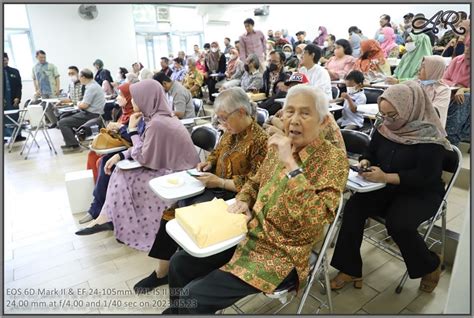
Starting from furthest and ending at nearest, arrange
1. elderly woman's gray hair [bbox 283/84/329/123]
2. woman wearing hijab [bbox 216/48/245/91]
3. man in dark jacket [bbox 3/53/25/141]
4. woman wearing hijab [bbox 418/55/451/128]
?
woman wearing hijab [bbox 216/48/245/91], man in dark jacket [bbox 3/53/25/141], woman wearing hijab [bbox 418/55/451/128], elderly woman's gray hair [bbox 283/84/329/123]

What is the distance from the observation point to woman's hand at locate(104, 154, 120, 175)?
7.93 ft

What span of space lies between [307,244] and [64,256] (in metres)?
1.86

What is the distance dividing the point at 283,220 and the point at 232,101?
30.8 inches

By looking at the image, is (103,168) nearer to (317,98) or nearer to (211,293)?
(211,293)

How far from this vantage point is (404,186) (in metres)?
1.75

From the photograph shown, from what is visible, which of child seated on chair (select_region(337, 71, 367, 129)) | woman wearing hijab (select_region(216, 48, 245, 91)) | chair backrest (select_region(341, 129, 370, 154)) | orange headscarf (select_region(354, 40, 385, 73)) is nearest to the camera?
chair backrest (select_region(341, 129, 370, 154))

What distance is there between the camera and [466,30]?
2137 mm

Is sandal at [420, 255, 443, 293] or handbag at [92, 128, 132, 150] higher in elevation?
handbag at [92, 128, 132, 150]

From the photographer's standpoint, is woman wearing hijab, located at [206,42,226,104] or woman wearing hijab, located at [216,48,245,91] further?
woman wearing hijab, located at [206,42,226,104]

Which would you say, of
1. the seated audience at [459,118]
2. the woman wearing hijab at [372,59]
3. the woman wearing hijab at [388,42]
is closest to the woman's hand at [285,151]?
the seated audience at [459,118]

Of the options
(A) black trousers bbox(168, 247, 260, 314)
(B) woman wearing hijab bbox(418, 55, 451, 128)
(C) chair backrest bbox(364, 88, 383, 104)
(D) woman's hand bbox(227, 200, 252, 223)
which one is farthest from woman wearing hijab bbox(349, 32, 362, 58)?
(A) black trousers bbox(168, 247, 260, 314)

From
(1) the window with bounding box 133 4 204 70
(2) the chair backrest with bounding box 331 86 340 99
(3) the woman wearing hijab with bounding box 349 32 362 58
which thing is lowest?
(2) the chair backrest with bounding box 331 86 340 99

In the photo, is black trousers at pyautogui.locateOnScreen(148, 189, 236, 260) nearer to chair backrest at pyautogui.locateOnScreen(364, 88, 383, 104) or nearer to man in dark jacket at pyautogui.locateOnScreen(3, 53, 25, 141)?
chair backrest at pyautogui.locateOnScreen(364, 88, 383, 104)

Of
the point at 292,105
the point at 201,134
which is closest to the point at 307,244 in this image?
the point at 292,105
